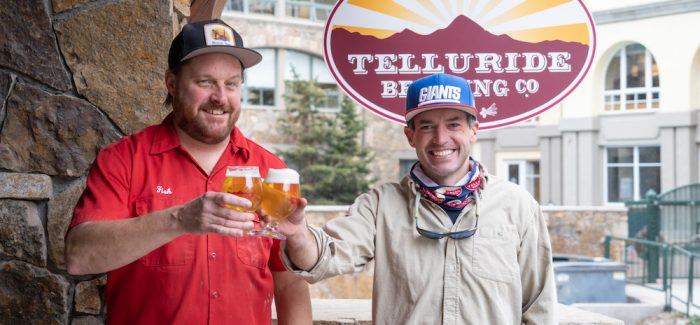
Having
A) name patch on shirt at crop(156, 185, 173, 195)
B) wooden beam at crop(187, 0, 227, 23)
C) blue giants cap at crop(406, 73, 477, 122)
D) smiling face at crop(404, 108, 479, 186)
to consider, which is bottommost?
name patch on shirt at crop(156, 185, 173, 195)

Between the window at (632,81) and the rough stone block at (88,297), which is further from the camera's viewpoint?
the window at (632,81)

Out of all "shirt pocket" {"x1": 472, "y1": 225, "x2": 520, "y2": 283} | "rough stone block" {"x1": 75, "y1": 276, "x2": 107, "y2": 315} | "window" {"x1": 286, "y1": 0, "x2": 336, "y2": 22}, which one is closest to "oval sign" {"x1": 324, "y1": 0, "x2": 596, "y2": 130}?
"shirt pocket" {"x1": 472, "y1": 225, "x2": 520, "y2": 283}

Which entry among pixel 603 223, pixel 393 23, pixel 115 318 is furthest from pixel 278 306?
pixel 603 223

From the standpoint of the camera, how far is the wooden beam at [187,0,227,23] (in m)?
3.72

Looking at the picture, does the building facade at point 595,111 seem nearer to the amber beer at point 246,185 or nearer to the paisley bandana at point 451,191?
the paisley bandana at point 451,191

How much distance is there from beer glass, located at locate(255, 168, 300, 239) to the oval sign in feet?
3.68

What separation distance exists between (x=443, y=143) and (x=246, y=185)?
657mm

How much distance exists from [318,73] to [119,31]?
20.4 meters

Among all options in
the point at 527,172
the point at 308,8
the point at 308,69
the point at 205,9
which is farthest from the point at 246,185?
the point at 308,8

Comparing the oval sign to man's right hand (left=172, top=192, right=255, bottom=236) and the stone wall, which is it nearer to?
the stone wall

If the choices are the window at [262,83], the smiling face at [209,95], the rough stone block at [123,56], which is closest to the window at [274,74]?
the window at [262,83]

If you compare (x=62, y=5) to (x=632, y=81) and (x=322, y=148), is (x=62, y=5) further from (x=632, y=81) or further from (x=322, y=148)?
(x=322, y=148)

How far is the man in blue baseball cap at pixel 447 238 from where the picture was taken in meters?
2.31

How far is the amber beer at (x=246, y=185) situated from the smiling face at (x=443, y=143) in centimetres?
59
